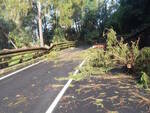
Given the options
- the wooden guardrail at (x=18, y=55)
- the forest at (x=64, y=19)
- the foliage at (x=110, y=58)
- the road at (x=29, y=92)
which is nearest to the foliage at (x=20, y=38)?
the forest at (x=64, y=19)

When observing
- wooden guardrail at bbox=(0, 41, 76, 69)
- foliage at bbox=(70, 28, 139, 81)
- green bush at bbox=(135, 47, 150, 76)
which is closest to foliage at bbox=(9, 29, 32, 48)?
wooden guardrail at bbox=(0, 41, 76, 69)

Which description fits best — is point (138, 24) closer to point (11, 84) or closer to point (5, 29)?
point (11, 84)

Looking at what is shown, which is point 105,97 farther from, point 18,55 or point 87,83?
point 18,55

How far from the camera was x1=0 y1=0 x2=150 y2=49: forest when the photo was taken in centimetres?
3101

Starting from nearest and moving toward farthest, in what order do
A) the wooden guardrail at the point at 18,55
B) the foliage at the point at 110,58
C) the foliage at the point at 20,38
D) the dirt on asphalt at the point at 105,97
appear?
the dirt on asphalt at the point at 105,97 < the foliage at the point at 110,58 < the wooden guardrail at the point at 18,55 < the foliage at the point at 20,38

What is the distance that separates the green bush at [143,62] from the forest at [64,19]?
17118mm

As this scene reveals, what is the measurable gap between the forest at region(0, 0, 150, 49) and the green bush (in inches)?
674

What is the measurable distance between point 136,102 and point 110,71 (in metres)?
4.85

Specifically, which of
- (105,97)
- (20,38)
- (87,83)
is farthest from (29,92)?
(20,38)

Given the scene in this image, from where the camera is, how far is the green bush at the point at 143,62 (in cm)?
982

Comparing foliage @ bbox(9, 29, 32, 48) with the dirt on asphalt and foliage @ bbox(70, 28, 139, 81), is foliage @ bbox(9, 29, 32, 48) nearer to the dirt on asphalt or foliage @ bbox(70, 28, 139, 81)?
foliage @ bbox(70, 28, 139, 81)

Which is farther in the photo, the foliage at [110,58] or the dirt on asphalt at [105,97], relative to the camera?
the foliage at [110,58]

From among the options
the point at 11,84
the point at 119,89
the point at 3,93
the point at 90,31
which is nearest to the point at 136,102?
the point at 119,89

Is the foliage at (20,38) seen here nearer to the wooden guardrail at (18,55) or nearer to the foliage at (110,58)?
the wooden guardrail at (18,55)
